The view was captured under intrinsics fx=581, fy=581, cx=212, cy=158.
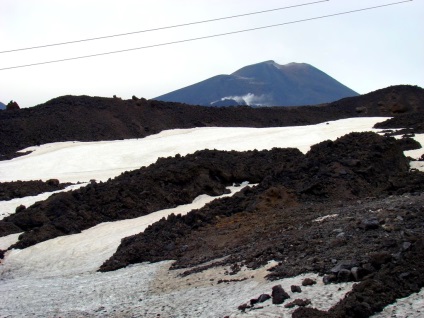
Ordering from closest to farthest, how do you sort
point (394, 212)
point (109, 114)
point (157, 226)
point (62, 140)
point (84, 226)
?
point (394, 212), point (157, 226), point (84, 226), point (62, 140), point (109, 114)

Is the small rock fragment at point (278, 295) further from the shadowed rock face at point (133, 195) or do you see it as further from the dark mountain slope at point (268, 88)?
the dark mountain slope at point (268, 88)

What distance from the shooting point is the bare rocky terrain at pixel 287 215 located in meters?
7.79

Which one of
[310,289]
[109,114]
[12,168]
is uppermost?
[109,114]

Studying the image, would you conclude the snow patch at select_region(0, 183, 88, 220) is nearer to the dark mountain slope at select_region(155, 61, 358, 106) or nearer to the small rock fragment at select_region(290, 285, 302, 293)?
the small rock fragment at select_region(290, 285, 302, 293)

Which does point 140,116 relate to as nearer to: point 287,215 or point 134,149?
point 134,149

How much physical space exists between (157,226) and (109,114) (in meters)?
39.3

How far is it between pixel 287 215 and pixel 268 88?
361 ft

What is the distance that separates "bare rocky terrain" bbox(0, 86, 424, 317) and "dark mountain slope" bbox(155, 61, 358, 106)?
87.8 meters

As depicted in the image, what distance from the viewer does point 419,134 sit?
2916cm

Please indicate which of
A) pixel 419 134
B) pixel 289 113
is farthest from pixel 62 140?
pixel 419 134

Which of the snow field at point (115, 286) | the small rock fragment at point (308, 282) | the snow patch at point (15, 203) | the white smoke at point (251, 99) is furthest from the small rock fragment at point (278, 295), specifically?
the white smoke at point (251, 99)

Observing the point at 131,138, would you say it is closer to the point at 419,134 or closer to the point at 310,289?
the point at 419,134

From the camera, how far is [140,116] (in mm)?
53594

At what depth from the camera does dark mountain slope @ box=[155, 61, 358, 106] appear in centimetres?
11738
